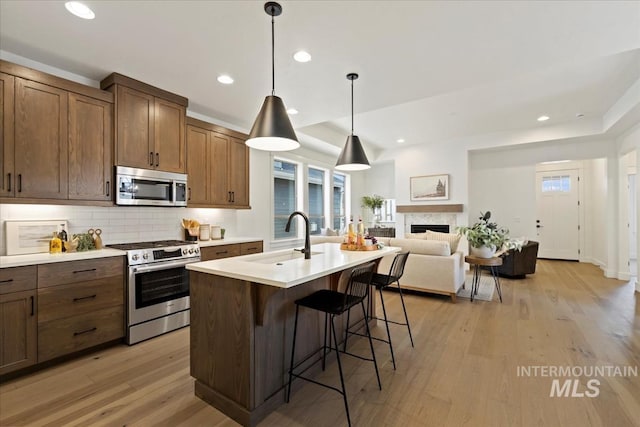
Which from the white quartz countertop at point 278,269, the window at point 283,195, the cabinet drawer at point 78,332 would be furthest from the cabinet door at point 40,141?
the window at point 283,195

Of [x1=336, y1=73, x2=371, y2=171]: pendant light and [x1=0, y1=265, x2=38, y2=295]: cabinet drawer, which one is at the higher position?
[x1=336, y1=73, x2=371, y2=171]: pendant light

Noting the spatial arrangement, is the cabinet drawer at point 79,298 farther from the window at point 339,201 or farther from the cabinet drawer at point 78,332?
the window at point 339,201

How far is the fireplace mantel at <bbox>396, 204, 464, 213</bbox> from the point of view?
21.9 ft

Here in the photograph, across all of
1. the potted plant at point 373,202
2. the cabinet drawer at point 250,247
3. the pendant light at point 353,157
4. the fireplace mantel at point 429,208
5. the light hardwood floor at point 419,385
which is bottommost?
the light hardwood floor at point 419,385

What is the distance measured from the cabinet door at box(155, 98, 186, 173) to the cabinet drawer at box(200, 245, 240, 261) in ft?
3.33

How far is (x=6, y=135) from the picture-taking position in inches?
91.3

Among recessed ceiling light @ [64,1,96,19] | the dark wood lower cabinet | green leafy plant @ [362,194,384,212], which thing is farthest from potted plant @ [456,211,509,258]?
recessed ceiling light @ [64,1,96,19]

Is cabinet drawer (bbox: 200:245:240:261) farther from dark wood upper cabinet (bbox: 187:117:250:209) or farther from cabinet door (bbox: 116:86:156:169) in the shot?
cabinet door (bbox: 116:86:156:169)

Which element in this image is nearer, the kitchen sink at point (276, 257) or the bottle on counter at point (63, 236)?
the kitchen sink at point (276, 257)

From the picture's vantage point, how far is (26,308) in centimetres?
222

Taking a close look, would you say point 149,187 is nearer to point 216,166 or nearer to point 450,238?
point 216,166

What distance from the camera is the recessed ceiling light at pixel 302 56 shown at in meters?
2.55

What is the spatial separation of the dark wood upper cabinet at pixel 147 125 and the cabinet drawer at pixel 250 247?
4.14 ft

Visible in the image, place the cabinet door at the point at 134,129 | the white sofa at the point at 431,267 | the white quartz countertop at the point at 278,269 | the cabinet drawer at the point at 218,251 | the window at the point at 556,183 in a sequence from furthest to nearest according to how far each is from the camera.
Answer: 1. the window at the point at 556,183
2. the white sofa at the point at 431,267
3. the cabinet drawer at the point at 218,251
4. the cabinet door at the point at 134,129
5. the white quartz countertop at the point at 278,269
